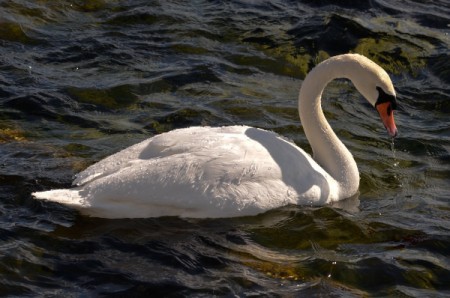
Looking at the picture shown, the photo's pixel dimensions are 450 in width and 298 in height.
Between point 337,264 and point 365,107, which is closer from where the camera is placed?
point 337,264

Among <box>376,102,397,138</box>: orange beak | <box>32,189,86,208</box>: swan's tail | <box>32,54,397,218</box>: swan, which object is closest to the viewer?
<box>32,189,86,208</box>: swan's tail

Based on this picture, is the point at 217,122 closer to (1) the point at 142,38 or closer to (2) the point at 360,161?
(2) the point at 360,161

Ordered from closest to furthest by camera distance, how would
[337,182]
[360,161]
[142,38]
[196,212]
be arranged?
1. [196,212]
2. [337,182]
3. [360,161]
4. [142,38]

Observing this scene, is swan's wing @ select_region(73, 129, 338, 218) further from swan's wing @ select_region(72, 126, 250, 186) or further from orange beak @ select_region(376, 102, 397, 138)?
orange beak @ select_region(376, 102, 397, 138)

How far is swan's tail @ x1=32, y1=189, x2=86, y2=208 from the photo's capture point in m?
8.00

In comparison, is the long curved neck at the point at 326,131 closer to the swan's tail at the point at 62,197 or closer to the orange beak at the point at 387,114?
the orange beak at the point at 387,114

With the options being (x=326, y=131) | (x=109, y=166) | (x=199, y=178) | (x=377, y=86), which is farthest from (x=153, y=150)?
(x=377, y=86)

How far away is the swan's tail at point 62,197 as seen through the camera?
8.00m

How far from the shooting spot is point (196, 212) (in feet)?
27.1

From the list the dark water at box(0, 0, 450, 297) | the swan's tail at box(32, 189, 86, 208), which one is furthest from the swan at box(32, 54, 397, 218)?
the dark water at box(0, 0, 450, 297)

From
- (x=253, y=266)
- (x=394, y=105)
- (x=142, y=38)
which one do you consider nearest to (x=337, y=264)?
(x=253, y=266)

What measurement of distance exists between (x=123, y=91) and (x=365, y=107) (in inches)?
112

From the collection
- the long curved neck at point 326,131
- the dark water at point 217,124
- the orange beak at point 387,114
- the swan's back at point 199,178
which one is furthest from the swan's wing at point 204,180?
the orange beak at point 387,114

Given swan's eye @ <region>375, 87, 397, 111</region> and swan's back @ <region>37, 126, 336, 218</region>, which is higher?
swan's eye @ <region>375, 87, 397, 111</region>
